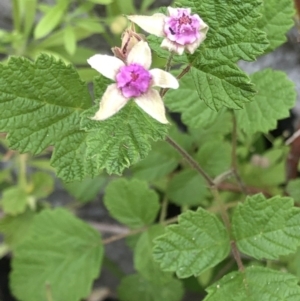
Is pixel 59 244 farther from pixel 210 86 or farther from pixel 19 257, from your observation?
pixel 210 86

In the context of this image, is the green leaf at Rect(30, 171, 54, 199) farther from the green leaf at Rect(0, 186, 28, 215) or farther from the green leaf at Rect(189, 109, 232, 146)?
the green leaf at Rect(189, 109, 232, 146)

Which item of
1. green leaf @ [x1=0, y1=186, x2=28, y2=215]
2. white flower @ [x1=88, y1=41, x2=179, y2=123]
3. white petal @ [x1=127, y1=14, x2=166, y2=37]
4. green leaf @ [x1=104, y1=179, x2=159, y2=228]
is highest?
white petal @ [x1=127, y1=14, x2=166, y2=37]

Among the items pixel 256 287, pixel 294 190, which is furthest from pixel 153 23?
pixel 294 190

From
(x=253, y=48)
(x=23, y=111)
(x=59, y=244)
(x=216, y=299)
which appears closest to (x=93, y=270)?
(x=59, y=244)

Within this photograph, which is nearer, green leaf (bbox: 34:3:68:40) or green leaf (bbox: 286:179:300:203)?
green leaf (bbox: 286:179:300:203)

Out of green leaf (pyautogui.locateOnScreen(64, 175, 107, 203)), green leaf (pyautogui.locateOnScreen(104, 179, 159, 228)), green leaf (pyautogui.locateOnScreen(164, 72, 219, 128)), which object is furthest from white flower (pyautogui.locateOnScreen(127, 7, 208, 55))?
green leaf (pyautogui.locateOnScreen(64, 175, 107, 203))

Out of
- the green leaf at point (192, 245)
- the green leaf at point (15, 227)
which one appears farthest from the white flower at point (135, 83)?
the green leaf at point (15, 227)

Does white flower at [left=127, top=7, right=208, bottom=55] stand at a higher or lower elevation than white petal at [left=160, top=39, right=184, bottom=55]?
higher
